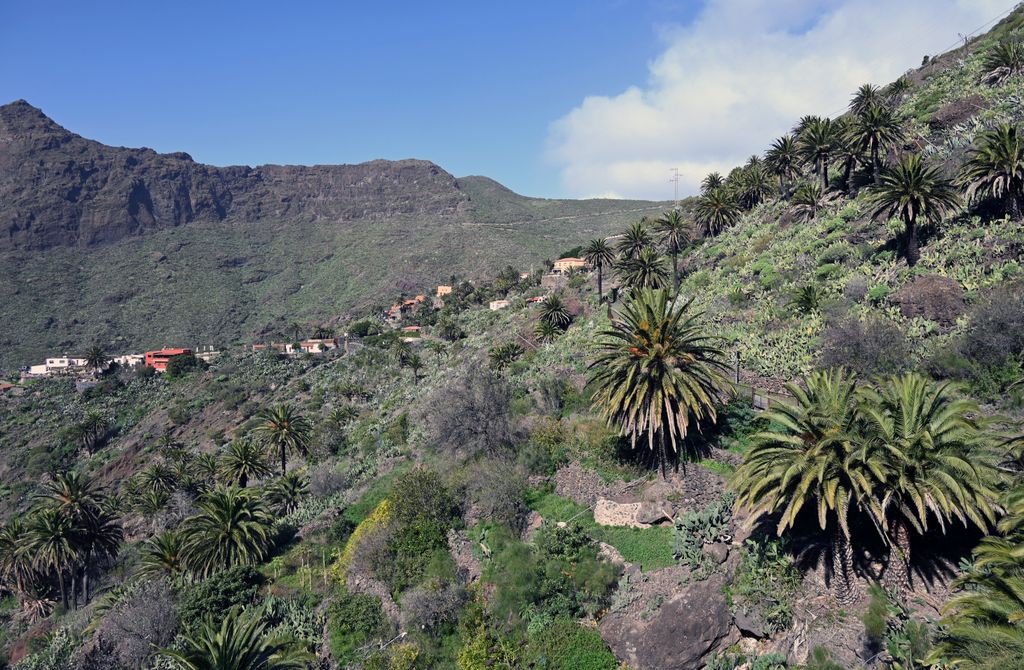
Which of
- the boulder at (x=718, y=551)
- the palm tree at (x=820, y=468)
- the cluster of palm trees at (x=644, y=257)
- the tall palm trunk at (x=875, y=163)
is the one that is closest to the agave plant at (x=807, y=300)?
the cluster of palm trees at (x=644, y=257)

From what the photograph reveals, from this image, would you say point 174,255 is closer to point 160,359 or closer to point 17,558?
point 160,359

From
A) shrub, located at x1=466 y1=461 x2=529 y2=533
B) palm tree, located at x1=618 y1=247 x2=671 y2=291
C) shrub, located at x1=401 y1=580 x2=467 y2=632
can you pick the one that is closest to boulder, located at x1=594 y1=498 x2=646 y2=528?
shrub, located at x1=466 y1=461 x2=529 y2=533

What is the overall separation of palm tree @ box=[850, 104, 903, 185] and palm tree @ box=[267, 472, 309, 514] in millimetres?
42508

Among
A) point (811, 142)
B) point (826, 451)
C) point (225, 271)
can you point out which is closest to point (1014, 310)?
point (826, 451)

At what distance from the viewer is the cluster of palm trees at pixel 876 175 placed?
26.7 meters

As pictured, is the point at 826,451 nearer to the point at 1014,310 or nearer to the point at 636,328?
the point at 636,328

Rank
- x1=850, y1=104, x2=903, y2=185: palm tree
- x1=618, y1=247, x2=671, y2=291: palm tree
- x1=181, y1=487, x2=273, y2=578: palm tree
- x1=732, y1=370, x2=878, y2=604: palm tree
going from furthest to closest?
1. x1=618, y1=247, x2=671, y2=291: palm tree
2. x1=850, y1=104, x2=903, y2=185: palm tree
3. x1=181, y1=487, x2=273, y2=578: palm tree
4. x1=732, y1=370, x2=878, y2=604: palm tree

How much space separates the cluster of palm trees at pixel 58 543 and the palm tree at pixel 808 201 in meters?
55.7

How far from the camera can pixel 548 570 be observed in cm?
1888

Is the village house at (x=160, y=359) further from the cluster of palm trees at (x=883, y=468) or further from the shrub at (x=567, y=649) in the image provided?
the cluster of palm trees at (x=883, y=468)

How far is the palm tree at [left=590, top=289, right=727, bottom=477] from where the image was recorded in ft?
62.3

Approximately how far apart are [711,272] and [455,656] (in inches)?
1427

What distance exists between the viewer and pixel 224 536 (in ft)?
89.6

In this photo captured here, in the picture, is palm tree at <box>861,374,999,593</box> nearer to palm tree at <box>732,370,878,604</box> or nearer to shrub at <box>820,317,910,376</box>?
palm tree at <box>732,370,878,604</box>
